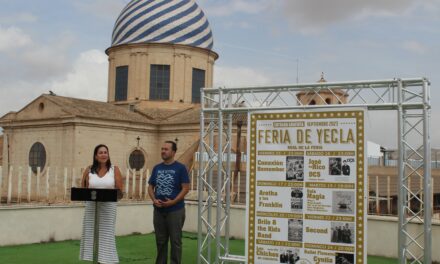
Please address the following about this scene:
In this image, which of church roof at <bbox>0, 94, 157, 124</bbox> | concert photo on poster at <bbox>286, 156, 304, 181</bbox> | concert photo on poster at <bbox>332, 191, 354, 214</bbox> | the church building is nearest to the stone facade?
the church building

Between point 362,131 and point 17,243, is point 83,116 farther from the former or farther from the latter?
point 362,131

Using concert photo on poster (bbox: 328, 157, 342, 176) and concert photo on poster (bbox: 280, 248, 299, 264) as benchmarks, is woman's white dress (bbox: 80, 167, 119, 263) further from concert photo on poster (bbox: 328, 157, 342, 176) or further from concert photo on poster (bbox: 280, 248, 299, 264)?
concert photo on poster (bbox: 328, 157, 342, 176)

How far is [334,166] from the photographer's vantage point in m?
8.61

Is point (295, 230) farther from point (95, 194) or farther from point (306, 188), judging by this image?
point (95, 194)

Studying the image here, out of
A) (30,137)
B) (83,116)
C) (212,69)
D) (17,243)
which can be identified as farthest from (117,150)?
(17,243)

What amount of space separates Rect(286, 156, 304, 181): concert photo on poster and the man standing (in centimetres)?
168

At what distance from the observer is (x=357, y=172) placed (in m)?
8.47

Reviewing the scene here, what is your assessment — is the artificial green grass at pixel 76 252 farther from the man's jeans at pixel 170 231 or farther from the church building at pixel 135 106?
the church building at pixel 135 106

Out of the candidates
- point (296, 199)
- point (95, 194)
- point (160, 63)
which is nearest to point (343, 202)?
point (296, 199)

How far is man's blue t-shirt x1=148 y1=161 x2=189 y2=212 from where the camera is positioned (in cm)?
823

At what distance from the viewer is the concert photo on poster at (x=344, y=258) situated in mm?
8414

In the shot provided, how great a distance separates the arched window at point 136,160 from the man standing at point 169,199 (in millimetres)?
21395

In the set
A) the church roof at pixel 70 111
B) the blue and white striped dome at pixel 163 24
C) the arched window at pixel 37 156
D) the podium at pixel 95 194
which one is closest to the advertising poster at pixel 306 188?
the podium at pixel 95 194

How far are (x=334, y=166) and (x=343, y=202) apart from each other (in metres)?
0.56
